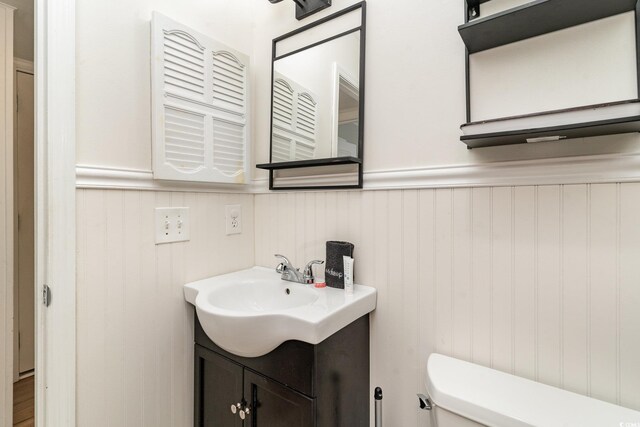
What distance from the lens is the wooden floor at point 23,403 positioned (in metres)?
1.69

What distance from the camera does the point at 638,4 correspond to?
2.34ft

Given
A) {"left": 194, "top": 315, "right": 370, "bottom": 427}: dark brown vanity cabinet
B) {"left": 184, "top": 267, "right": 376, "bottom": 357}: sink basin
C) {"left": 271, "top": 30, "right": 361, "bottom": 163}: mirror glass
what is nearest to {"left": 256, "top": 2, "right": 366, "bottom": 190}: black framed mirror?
{"left": 271, "top": 30, "right": 361, "bottom": 163}: mirror glass

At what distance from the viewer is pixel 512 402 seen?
2.36 ft

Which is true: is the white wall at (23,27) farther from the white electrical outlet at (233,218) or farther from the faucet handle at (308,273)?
the faucet handle at (308,273)

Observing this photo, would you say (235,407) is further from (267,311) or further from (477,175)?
(477,175)

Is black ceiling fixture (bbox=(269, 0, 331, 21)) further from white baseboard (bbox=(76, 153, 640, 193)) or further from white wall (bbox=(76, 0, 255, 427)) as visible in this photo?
white baseboard (bbox=(76, 153, 640, 193))

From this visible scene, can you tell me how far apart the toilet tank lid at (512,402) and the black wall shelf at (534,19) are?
942 mm

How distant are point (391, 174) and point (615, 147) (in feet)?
1.88

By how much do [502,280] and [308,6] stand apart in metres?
1.28

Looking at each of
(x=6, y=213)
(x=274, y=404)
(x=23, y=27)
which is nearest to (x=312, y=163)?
(x=274, y=404)

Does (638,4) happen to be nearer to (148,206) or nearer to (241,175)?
(241,175)

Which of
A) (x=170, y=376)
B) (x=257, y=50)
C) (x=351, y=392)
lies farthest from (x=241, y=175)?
(x=351, y=392)

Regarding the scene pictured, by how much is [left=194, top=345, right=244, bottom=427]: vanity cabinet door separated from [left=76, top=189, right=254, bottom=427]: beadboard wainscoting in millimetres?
59

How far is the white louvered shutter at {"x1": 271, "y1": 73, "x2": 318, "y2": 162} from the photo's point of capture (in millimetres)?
1286
